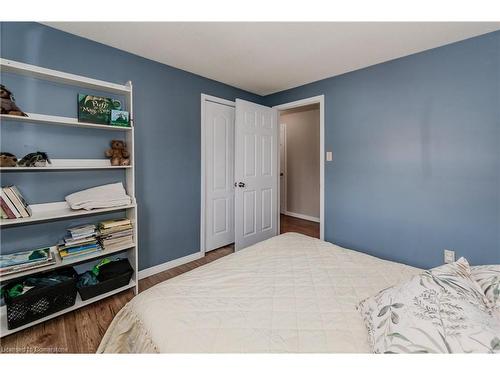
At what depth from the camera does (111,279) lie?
196 cm

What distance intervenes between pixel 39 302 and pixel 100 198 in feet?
2.61

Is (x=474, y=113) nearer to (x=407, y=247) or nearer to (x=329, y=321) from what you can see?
(x=407, y=247)

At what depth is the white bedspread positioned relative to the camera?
2.75 feet

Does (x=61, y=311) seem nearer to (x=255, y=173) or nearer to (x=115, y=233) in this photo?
(x=115, y=233)

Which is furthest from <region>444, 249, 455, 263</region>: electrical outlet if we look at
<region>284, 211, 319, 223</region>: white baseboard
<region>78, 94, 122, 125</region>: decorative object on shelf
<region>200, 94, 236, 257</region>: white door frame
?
<region>78, 94, 122, 125</region>: decorative object on shelf

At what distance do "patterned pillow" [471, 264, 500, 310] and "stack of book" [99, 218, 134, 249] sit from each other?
7.52 feet

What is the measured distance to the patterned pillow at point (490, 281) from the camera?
0.89m

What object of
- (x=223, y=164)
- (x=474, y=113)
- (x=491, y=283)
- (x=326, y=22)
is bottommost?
(x=491, y=283)

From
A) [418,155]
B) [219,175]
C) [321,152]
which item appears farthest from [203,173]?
[418,155]

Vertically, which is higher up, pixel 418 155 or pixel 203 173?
pixel 418 155

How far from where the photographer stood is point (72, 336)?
1.60 m
